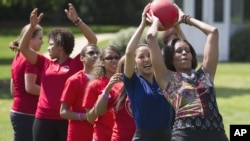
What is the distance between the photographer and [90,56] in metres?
8.52

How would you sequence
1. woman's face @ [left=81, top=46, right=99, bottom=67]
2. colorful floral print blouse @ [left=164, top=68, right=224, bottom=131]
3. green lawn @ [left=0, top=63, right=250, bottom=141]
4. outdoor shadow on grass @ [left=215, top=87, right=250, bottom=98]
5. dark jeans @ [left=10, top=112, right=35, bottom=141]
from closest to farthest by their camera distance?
colorful floral print blouse @ [left=164, top=68, right=224, bottom=131], woman's face @ [left=81, top=46, right=99, bottom=67], dark jeans @ [left=10, top=112, right=35, bottom=141], green lawn @ [left=0, top=63, right=250, bottom=141], outdoor shadow on grass @ [left=215, top=87, right=250, bottom=98]

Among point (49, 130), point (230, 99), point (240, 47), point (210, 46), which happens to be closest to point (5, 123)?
point (230, 99)

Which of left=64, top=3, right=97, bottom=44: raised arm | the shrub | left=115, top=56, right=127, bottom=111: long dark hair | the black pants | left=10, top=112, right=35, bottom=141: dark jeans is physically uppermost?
left=64, top=3, right=97, bottom=44: raised arm

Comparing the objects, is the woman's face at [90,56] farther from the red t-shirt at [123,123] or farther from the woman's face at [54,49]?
the red t-shirt at [123,123]

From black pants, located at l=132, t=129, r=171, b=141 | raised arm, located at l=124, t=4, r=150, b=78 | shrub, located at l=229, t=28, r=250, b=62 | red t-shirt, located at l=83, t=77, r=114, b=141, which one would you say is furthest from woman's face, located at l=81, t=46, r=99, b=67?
shrub, located at l=229, t=28, r=250, b=62

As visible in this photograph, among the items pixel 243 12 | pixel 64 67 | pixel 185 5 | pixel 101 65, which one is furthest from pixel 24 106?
pixel 243 12

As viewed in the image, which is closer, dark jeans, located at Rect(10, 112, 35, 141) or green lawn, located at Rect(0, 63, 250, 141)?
dark jeans, located at Rect(10, 112, 35, 141)

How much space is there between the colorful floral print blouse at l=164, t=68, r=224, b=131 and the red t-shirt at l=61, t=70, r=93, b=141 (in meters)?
1.94

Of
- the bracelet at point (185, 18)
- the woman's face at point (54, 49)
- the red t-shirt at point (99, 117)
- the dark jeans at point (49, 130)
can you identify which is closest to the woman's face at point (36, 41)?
the woman's face at point (54, 49)

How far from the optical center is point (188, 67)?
6781 mm

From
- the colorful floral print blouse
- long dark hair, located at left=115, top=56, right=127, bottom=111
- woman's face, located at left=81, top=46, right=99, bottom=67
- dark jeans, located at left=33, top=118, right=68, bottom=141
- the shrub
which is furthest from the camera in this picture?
the shrub

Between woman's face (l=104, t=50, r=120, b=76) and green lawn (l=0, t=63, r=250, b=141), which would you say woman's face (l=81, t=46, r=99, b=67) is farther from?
green lawn (l=0, t=63, r=250, b=141)

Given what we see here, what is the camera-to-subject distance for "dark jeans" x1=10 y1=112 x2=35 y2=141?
964 cm

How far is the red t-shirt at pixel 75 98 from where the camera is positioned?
8.38 metres
